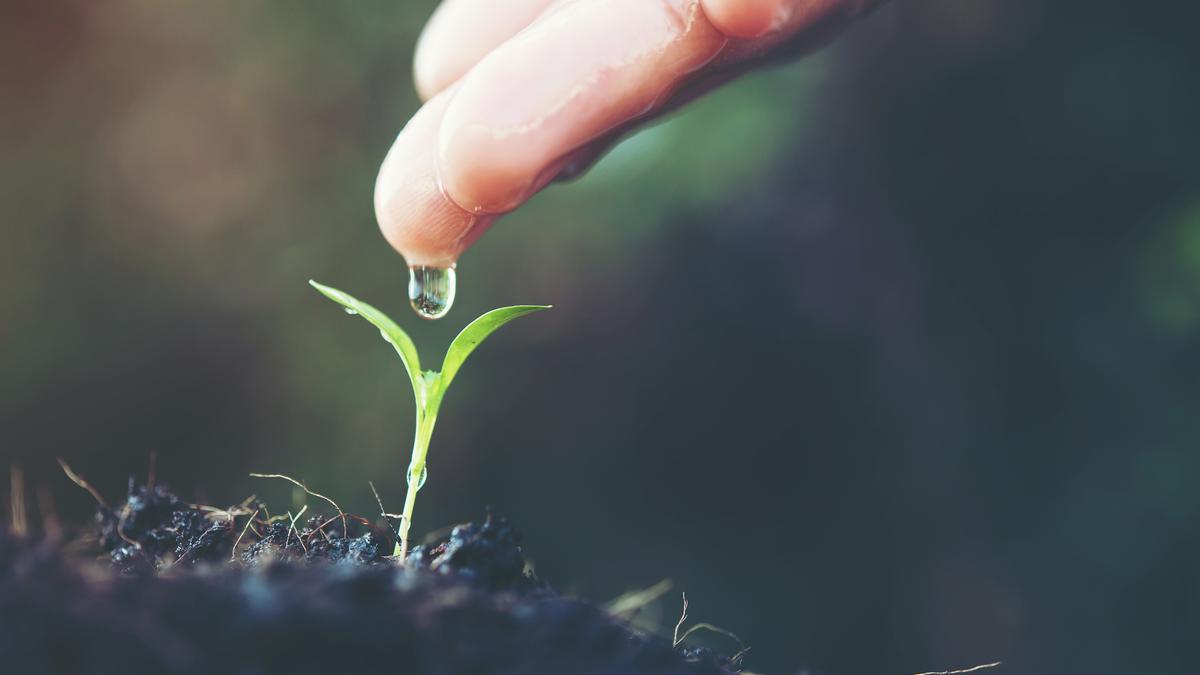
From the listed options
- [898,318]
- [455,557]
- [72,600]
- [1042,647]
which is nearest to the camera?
[72,600]

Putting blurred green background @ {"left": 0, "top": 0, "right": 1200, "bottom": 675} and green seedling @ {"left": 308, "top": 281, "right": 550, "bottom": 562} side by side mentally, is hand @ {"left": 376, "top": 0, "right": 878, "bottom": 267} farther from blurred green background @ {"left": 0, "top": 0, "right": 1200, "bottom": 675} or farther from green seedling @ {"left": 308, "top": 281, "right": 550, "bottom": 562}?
blurred green background @ {"left": 0, "top": 0, "right": 1200, "bottom": 675}

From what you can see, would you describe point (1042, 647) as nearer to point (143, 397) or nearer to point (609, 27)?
point (609, 27)

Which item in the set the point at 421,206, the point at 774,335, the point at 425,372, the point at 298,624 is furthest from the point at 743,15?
the point at 774,335

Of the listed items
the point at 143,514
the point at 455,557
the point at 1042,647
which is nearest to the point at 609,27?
the point at 455,557

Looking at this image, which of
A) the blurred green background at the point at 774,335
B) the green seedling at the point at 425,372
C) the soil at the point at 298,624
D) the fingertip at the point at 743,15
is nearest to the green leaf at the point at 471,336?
the green seedling at the point at 425,372

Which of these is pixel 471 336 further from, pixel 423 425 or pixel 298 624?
pixel 298 624

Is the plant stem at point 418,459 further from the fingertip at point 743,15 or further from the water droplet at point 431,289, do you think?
the fingertip at point 743,15
